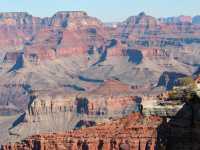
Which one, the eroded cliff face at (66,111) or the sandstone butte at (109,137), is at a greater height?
the sandstone butte at (109,137)

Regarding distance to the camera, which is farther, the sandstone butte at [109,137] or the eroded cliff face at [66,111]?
the eroded cliff face at [66,111]

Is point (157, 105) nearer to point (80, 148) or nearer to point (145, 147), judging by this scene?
point (145, 147)

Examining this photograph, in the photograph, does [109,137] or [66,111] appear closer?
[109,137]

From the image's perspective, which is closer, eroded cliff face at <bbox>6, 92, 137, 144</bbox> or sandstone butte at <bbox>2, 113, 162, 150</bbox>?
sandstone butte at <bbox>2, 113, 162, 150</bbox>

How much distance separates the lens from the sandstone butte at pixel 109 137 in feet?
146

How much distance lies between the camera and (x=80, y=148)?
51844mm

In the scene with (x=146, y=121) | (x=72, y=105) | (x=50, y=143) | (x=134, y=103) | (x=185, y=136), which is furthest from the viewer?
(x=72, y=105)

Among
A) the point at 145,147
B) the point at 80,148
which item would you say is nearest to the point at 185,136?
the point at 145,147

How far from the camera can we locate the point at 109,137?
48.9 m

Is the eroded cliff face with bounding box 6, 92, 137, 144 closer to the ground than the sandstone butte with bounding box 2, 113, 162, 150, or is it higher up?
closer to the ground

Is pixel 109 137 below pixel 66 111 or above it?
above

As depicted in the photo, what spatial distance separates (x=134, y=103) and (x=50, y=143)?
3367 inches

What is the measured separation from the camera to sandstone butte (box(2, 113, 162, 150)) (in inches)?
1756

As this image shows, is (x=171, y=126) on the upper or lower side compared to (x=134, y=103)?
upper
